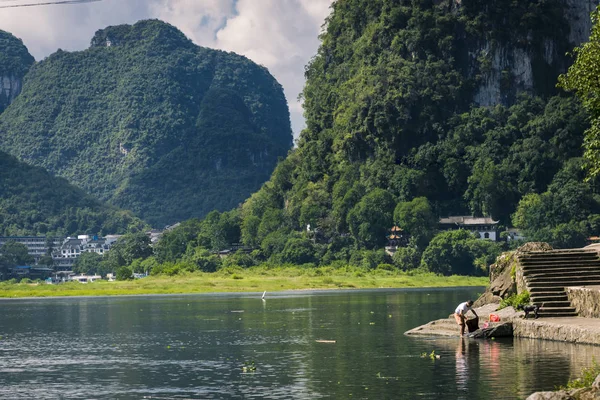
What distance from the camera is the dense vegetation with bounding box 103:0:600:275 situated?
169375 millimetres

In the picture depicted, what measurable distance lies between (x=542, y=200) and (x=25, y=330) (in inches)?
4547

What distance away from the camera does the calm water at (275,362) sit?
29250mm

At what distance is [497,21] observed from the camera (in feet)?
609

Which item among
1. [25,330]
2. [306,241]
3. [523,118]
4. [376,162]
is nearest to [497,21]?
[523,118]

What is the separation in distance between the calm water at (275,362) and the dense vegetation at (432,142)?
110 meters

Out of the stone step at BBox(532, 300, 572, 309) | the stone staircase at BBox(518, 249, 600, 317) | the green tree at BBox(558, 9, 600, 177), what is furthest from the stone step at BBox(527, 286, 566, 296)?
the green tree at BBox(558, 9, 600, 177)

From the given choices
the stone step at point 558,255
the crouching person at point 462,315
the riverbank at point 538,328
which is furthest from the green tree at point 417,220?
the crouching person at point 462,315

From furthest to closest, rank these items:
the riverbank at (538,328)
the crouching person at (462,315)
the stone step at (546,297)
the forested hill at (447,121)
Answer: the forested hill at (447,121)
the stone step at (546,297)
the crouching person at (462,315)
the riverbank at (538,328)

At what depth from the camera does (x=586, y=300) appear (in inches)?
1564

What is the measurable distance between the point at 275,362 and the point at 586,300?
12102mm

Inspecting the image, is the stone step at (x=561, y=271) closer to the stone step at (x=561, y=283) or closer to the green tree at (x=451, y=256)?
the stone step at (x=561, y=283)

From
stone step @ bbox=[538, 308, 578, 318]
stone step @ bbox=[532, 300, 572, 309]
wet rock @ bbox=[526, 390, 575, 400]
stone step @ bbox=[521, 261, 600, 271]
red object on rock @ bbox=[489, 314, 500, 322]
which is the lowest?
wet rock @ bbox=[526, 390, 575, 400]

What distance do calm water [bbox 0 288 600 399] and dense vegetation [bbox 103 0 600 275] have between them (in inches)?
4323

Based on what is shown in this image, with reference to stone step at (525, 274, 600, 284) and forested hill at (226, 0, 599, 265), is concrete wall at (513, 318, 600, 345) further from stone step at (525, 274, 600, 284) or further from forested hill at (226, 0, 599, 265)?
forested hill at (226, 0, 599, 265)
